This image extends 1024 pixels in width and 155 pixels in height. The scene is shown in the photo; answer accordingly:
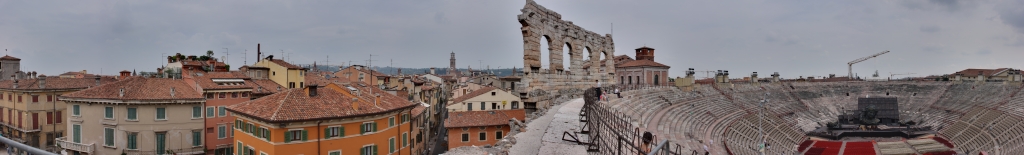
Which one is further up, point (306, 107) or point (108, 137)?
point (306, 107)

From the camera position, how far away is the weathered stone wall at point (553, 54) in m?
20.6

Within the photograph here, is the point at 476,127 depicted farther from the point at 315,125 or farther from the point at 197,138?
the point at 197,138

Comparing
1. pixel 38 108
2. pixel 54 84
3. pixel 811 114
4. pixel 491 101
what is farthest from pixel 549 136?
pixel 811 114

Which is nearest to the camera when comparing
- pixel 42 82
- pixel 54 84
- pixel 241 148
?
pixel 241 148

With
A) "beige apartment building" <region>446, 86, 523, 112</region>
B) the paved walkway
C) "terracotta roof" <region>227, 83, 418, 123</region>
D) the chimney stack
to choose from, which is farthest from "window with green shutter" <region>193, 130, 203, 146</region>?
the paved walkway

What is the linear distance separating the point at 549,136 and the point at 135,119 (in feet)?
66.5

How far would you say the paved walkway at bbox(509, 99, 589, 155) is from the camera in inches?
464

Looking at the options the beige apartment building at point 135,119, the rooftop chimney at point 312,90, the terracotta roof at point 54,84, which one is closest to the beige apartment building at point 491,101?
the rooftop chimney at point 312,90

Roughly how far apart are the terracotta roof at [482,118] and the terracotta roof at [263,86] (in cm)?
939

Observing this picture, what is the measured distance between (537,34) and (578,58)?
508cm

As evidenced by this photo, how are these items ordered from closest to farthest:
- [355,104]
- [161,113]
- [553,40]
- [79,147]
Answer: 1. [355,104]
2. [553,40]
3. [161,113]
4. [79,147]

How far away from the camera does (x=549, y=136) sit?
13.4 meters

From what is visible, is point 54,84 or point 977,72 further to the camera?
point 977,72

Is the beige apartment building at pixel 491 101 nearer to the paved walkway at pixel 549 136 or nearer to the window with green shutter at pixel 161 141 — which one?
the paved walkway at pixel 549 136
